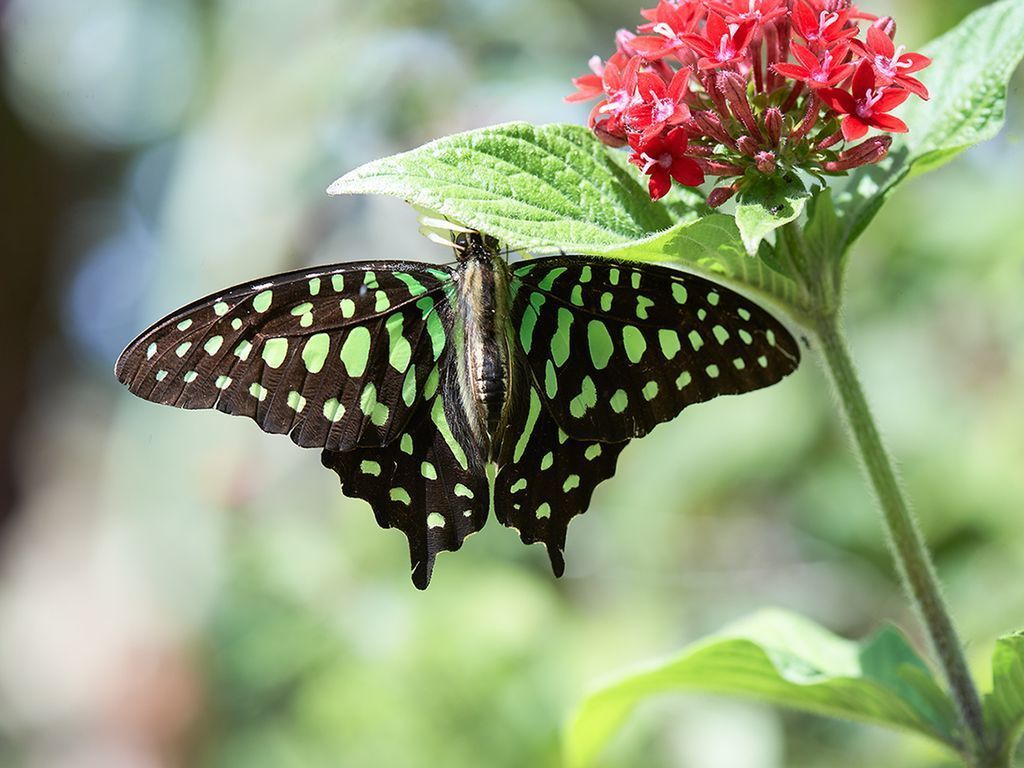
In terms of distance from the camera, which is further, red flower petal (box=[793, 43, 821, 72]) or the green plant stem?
the green plant stem

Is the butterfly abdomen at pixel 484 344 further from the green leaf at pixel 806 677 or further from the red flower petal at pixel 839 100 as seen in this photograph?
the red flower petal at pixel 839 100

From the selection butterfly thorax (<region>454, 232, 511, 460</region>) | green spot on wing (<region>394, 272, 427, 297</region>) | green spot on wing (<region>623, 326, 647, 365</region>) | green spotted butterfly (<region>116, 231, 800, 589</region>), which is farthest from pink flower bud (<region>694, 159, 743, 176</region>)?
green spot on wing (<region>394, 272, 427, 297</region>)

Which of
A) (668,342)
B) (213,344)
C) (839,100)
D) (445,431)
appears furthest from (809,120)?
(213,344)

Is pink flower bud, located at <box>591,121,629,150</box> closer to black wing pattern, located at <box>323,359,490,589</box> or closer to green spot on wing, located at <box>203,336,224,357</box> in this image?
black wing pattern, located at <box>323,359,490,589</box>

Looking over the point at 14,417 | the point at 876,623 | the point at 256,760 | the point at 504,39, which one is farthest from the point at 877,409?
the point at 14,417

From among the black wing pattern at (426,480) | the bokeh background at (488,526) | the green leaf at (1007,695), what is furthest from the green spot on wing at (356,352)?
the bokeh background at (488,526)

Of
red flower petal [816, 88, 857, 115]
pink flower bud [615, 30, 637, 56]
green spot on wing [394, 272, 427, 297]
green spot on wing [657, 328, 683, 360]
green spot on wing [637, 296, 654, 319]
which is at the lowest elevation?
green spot on wing [657, 328, 683, 360]

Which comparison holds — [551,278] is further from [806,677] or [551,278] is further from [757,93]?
[806,677]
